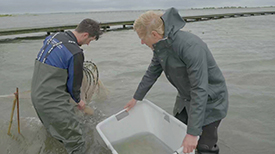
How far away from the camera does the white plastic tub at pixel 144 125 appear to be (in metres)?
2.51

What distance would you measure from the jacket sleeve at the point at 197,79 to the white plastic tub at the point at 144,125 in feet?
1.91

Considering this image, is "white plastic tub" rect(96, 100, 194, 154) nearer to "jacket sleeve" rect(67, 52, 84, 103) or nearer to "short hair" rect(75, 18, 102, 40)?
"jacket sleeve" rect(67, 52, 84, 103)

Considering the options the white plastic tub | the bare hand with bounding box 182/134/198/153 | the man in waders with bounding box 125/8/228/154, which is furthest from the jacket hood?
the white plastic tub

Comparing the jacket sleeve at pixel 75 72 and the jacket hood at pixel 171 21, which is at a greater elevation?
the jacket hood at pixel 171 21

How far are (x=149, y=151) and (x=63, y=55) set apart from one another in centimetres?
172

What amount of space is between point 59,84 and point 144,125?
1.33 metres

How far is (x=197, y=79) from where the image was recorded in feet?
5.71

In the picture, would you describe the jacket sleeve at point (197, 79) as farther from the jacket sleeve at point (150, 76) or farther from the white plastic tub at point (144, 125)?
the jacket sleeve at point (150, 76)

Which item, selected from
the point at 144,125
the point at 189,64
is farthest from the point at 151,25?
the point at 144,125

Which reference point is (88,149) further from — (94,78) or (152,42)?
(152,42)

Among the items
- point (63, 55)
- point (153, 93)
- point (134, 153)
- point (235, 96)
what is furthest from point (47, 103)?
point (235, 96)

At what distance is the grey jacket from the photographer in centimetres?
174

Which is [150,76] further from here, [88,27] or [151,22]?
[88,27]

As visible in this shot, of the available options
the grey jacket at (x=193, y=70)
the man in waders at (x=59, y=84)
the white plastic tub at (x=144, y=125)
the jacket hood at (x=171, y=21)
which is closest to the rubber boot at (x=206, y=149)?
the white plastic tub at (x=144, y=125)
